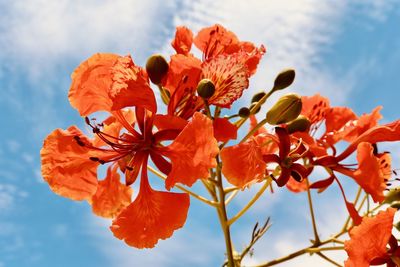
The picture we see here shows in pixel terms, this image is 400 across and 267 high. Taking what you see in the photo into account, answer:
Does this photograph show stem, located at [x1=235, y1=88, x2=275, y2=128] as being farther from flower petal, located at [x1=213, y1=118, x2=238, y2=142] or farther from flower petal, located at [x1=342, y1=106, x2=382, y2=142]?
flower petal, located at [x1=342, y1=106, x2=382, y2=142]

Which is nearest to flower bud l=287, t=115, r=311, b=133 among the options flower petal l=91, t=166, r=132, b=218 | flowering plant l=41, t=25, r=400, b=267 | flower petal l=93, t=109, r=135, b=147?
flowering plant l=41, t=25, r=400, b=267

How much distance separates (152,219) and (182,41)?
840 mm

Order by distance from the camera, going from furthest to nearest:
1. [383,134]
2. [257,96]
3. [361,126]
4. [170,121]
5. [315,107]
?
[315,107] < [361,126] < [257,96] < [383,134] < [170,121]

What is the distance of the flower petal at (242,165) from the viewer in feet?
6.22

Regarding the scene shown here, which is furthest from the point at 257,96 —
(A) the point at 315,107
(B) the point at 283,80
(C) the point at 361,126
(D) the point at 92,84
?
(D) the point at 92,84

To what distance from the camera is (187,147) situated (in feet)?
6.17

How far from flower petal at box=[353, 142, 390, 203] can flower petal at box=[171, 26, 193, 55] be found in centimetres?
88

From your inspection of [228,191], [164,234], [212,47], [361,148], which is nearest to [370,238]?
[361,148]

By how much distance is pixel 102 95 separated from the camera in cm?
216

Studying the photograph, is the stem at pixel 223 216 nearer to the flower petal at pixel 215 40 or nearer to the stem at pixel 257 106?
the stem at pixel 257 106

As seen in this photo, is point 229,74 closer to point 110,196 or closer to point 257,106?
point 257,106

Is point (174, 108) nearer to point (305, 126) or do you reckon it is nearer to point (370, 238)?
point (305, 126)

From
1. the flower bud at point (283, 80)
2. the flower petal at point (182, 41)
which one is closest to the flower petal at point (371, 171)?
the flower bud at point (283, 80)

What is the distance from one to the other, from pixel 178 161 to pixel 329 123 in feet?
3.94
